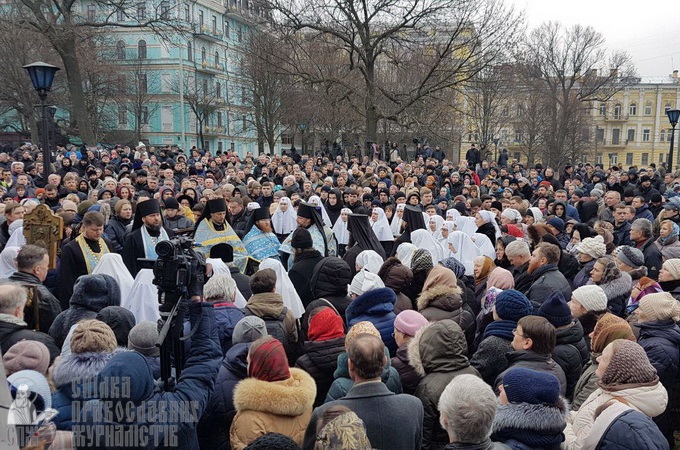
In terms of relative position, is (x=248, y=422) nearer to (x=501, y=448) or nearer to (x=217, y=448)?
(x=217, y=448)

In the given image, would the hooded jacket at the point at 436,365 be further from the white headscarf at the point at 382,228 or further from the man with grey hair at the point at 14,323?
the white headscarf at the point at 382,228

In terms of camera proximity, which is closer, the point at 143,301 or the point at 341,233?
the point at 143,301

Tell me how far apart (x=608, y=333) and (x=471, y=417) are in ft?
5.86

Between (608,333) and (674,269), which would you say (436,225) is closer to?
(674,269)

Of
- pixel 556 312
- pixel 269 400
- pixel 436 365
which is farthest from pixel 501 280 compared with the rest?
pixel 269 400

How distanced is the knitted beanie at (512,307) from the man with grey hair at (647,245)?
4.12 metres

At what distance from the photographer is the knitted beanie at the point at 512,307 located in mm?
4402

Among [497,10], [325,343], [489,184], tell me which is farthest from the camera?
[497,10]

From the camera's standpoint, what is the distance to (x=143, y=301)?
5.11 metres

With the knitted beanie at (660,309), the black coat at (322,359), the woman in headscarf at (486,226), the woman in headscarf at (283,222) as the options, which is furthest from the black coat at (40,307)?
the woman in headscarf at (486,226)

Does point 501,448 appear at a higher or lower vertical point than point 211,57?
lower

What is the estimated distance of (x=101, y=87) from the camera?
43.2 meters

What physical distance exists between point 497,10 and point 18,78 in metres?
28.6

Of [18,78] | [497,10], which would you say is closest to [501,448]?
[497,10]
